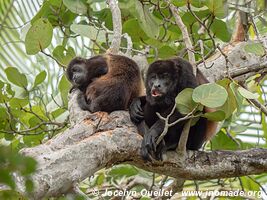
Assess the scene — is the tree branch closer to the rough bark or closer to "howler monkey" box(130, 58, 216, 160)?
"howler monkey" box(130, 58, 216, 160)

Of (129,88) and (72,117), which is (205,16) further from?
(72,117)

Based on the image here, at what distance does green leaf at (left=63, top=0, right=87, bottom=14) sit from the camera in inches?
145

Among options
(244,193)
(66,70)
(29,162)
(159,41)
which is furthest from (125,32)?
(29,162)

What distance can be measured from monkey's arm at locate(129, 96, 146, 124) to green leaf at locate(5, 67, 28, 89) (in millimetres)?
826

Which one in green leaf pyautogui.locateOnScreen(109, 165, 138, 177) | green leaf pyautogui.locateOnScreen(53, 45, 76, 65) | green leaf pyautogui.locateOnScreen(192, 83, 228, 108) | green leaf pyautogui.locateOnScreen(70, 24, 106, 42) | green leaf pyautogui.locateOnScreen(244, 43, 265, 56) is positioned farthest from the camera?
green leaf pyautogui.locateOnScreen(53, 45, 76, 65)

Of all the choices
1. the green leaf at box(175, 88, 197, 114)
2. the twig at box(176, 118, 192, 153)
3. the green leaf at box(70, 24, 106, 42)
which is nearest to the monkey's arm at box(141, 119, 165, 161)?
the twig at box(176, 118, 192, 153)

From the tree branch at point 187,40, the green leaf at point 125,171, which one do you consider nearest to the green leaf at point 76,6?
the tree branch at point 187,40

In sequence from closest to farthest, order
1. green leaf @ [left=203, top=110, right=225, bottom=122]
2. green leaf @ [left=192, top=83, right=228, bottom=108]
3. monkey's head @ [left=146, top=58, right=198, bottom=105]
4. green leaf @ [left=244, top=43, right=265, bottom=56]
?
green leaf @ [left=192, top=83, right=228, bottom=108] → green leaf @ [left=203, top=110, right=225, bottom=122] → green leaf @ [left=244, top=43, right=265, bottom=56] → monkey's head @ [left=146, top=58, right=198, bottom=105]

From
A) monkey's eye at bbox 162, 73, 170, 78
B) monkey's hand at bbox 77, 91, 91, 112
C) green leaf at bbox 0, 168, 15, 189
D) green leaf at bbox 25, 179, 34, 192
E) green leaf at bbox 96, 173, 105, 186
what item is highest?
green leaf at bbox 0, 168, 15, 189

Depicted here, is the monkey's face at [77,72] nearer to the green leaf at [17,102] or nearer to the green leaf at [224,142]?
the green leaf at [17,102]

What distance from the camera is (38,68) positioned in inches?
191

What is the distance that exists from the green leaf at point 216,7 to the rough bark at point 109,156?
626 mm

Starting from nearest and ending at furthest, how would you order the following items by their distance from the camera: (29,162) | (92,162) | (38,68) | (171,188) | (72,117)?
(29,162)
(92,162)
(72,117)
(171,188)
(38,68)

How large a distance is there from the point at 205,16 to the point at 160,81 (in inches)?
27.1
